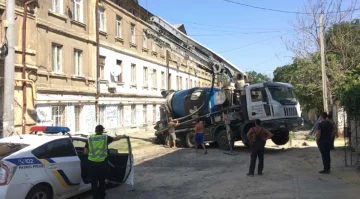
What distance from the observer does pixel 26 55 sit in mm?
13523

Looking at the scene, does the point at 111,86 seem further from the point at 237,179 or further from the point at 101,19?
the point at 237,179

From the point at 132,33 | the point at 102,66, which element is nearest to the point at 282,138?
the point at 102,66

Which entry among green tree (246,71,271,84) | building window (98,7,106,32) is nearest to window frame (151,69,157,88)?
green tree (246,71,271,84)

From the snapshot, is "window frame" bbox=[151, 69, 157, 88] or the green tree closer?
the green tree

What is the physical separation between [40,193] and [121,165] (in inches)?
81.5

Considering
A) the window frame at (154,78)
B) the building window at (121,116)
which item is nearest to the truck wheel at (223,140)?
the building window at (121,116)

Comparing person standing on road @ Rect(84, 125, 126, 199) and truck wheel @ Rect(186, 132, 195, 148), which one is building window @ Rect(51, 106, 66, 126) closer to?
truck wheel @ Rect(186, 132, 195, 148)

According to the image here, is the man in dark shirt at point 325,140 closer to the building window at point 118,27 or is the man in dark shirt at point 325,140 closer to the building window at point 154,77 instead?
the building window at point 118,27

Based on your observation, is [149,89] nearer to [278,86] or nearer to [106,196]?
[278,86]

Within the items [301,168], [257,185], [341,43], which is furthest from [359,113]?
[341,43]

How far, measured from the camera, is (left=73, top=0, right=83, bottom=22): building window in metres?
17.9

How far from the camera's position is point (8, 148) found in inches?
227

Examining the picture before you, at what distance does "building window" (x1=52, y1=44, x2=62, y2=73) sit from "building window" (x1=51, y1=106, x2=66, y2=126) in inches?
69.5

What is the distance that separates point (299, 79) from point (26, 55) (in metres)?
16.5
